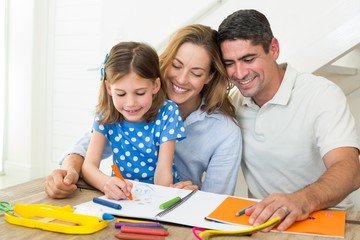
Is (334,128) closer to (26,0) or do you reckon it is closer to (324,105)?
(324,105)

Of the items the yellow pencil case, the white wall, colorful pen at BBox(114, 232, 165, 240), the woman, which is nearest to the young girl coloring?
the woman

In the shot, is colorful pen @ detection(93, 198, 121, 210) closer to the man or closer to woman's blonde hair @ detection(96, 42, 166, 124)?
woman's blonde hair @ detection(96, 42, 166, 124)

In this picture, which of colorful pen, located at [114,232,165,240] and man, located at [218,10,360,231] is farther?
man, located at [218,10,360,231]

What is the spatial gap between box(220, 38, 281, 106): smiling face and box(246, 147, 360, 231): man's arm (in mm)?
342

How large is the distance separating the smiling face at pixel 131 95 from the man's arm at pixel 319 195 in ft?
1.63

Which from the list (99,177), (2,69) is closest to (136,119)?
(99,177)

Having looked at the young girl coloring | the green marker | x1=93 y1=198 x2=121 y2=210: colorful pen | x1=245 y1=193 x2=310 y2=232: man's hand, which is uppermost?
the young girl coloring

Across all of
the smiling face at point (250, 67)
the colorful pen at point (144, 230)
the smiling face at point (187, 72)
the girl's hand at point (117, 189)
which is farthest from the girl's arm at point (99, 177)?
the smiling face at point (250, 67)

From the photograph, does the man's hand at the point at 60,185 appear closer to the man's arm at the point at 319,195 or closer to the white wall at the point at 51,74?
the man's arm at the point at 319,195

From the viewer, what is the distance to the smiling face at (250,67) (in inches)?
58.1

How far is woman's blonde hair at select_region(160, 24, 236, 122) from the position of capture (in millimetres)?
1482

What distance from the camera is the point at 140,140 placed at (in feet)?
4.35

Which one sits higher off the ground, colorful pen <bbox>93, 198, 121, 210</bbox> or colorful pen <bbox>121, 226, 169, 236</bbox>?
colorful pen <bbox>121, 226, 169, 236</bbox>

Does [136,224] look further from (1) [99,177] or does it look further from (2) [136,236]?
(1) [99,177]
